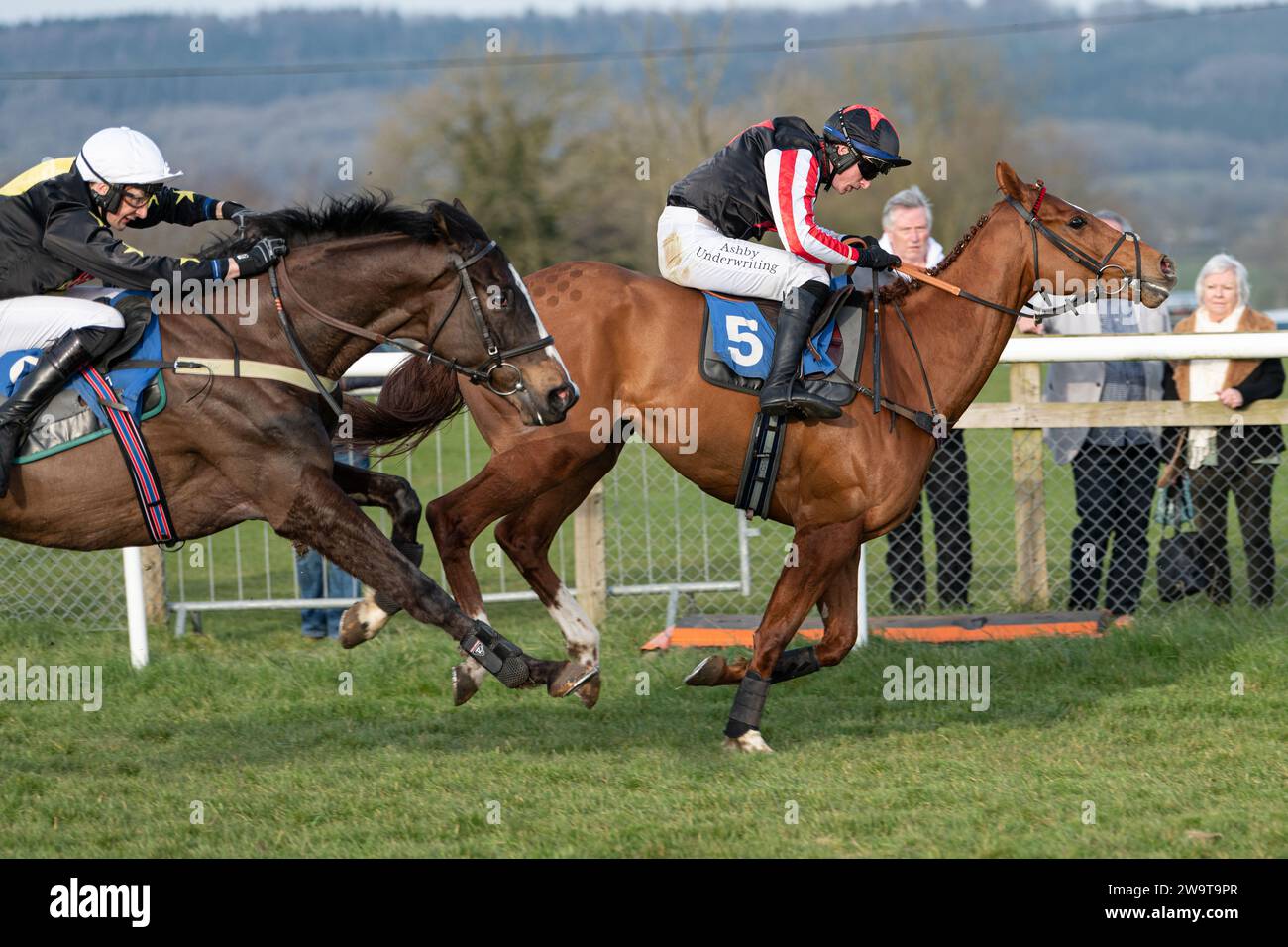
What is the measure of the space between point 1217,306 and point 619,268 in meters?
3.73

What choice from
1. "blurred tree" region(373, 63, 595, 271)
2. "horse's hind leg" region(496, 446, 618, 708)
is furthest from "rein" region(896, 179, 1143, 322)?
"blurred tree" region(373, 63, 595, 271)

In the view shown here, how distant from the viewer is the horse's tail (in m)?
5.95

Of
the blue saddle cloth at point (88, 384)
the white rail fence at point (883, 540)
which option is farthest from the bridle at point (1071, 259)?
the blue saddle cloth at point (88, 384)

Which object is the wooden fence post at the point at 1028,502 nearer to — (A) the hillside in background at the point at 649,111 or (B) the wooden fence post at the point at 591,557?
(B) the wooden fence post at the point at 591,557

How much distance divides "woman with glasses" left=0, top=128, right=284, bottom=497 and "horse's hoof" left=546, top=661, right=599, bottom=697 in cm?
172

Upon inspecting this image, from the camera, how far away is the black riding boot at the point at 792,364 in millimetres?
5625

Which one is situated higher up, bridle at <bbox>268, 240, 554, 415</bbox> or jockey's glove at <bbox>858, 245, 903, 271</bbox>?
jockey's glove at <bbox>858, 245, 903, 271</bbox>

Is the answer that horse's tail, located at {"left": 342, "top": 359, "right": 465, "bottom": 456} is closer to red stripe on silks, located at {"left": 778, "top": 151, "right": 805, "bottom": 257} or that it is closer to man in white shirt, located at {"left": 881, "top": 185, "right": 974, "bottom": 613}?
red stripe on silks, located at {"left": 778, "top": 151, "right": 805, "bottom": 257}

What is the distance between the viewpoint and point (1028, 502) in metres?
7.84

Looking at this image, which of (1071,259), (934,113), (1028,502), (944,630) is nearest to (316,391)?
(1071,259)

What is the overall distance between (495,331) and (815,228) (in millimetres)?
1470

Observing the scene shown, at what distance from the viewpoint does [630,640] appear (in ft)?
24.8

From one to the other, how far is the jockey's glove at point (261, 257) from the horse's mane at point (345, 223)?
46 millimetres

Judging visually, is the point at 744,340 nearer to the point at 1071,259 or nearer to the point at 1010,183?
the point at 1010,183
